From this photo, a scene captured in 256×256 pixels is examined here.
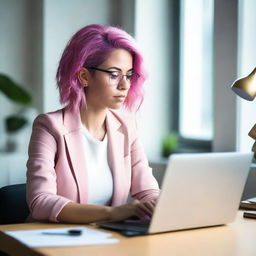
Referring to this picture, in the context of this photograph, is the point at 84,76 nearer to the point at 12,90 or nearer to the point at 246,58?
the point at 246,58

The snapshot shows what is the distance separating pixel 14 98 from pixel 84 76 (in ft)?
4.10

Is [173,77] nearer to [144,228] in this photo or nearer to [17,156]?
[17,156]

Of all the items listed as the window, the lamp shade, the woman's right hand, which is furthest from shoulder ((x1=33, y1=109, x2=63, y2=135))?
the window

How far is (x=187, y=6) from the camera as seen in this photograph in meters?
3.72

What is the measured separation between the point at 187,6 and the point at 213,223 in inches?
81.7

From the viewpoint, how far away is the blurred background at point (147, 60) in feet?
11.7

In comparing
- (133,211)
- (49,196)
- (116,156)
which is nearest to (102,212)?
(133,211)

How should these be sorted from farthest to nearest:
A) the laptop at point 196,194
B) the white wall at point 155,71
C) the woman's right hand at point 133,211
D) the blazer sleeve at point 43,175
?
the white wall at point 155,71 → the blazer sleeve at point 43,175 → the woman's right hand at point 133,211 → the laptop at point 196,194

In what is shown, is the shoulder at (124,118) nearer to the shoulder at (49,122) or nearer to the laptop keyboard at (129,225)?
the shoulder at (49,122)

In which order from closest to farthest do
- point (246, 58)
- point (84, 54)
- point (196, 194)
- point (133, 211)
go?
point (196, 194)
point (133, 211)
point (84, 54)
point (246, 58)

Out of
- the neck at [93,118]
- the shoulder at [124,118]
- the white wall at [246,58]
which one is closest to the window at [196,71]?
the white wall at [246,58]

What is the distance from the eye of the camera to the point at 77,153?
2.28 m

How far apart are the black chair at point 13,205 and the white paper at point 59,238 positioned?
521 millimetres

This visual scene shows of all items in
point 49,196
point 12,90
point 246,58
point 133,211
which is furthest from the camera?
point 12,90
